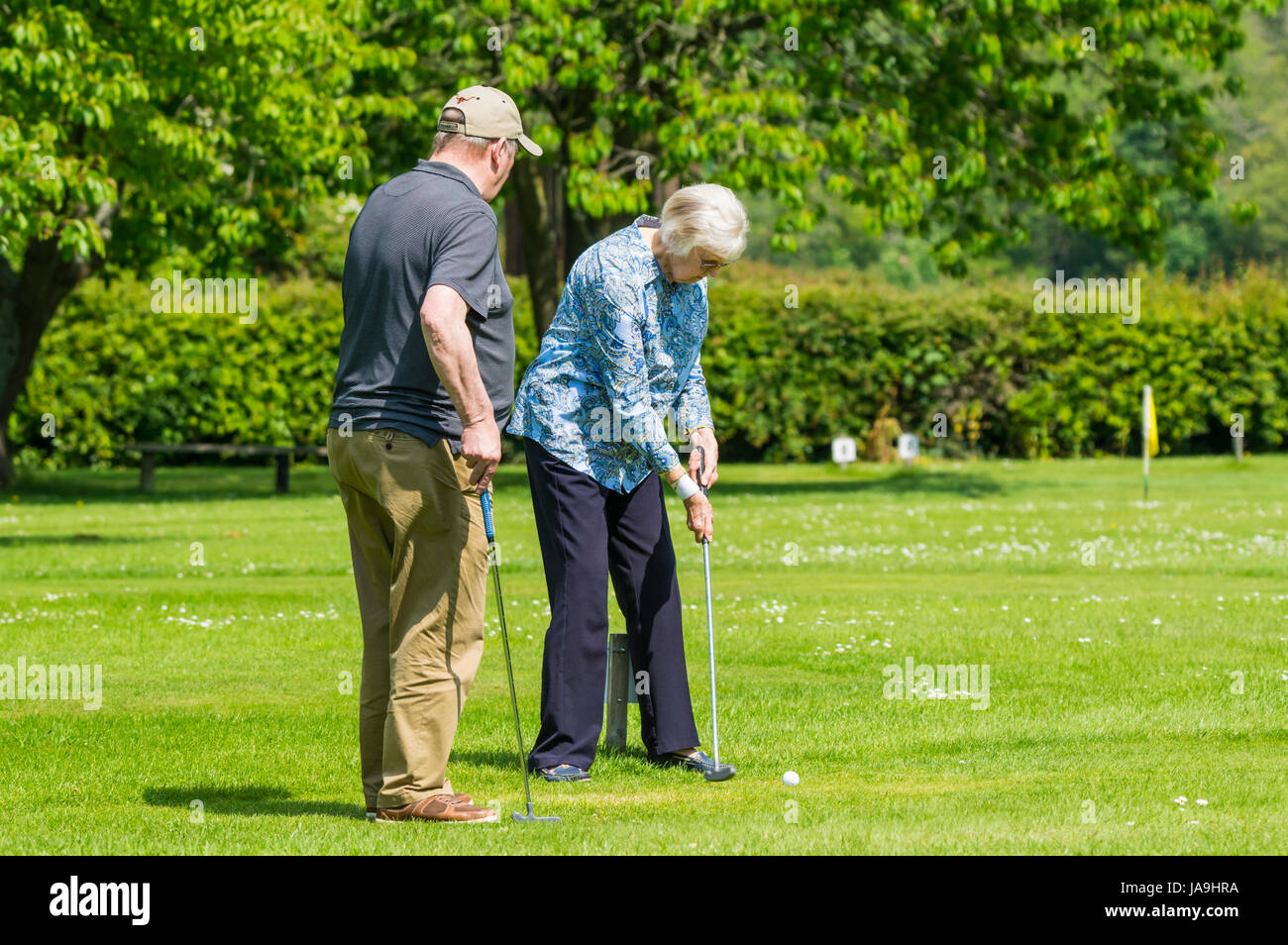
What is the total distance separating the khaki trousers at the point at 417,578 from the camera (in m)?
5.50

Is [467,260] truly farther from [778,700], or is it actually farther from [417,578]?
[778,700]

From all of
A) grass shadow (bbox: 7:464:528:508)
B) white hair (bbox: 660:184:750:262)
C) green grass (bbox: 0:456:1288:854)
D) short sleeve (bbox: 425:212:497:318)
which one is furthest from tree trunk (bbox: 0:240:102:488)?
short sleeve (bbox: 425:212:497:318)

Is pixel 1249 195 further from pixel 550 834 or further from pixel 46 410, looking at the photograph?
pixel 550 834

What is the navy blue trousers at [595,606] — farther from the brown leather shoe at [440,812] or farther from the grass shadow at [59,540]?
the grass shadow at [59,540]

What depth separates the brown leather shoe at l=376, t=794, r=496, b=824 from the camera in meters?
5.63

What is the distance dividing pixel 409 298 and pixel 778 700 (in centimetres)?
340

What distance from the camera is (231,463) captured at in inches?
1229

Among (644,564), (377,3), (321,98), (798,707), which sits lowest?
(798,707)

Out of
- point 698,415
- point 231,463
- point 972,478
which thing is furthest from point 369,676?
point 231,463

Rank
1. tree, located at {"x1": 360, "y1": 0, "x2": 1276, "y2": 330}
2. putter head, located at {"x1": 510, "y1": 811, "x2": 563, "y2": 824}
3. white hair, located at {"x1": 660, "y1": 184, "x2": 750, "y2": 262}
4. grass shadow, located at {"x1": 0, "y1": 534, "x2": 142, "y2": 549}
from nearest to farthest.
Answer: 1. putter head, located at {"x1": 510, "y1": 811, "x2": 563, "y2": 824}
2. white hair, located at {"x1": 660, "y1": 184, "x2": 750, "y2": 262}
3. grass shadow, located at {"x1": 0, "y1": 534, "x2": 142, "y2": 549}
4. tree, located at {"x1": 360, "y1": 0, "x2": 1276, "y2": 330}

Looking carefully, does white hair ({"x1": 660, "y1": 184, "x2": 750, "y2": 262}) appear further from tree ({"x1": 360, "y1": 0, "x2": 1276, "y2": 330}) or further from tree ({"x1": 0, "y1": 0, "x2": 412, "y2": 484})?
tree ({"x1": 360, "y1": 0, "x2": 1276, "y2": 330})
